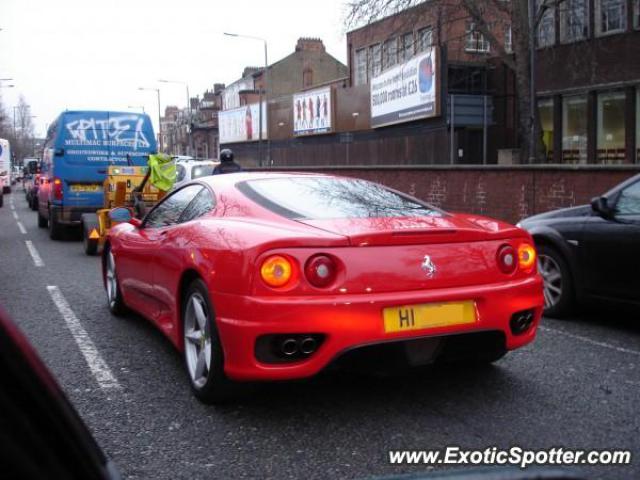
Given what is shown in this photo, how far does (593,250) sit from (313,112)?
3235 cm

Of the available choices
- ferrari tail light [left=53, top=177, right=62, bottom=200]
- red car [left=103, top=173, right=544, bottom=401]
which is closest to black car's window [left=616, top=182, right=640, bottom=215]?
red car [left=103, top=173, right=544, bottom=401]

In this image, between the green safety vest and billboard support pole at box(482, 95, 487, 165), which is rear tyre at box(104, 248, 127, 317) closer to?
the green safety vest

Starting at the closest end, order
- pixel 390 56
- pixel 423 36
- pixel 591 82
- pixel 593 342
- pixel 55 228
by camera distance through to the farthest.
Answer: pixel 593 342
pixel 55 228
pixel 591 82
pixel 423 36
pixel 390 56

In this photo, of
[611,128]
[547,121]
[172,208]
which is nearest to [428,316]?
[172,208]

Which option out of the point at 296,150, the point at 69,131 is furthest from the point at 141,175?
the point at 296,150

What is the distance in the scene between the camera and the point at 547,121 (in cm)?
2806

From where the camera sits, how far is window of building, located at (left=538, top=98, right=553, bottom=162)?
27777 mm

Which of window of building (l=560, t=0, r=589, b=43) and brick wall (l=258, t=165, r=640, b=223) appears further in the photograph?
window of building (l=560, t=0, r=589, b=43)

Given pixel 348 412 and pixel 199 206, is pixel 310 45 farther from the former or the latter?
pixel 348 412

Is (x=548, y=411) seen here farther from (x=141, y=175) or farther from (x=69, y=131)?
(x=69, y=131)

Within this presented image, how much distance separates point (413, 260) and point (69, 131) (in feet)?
40.0

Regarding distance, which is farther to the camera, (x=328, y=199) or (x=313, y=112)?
(x=313, y=112)

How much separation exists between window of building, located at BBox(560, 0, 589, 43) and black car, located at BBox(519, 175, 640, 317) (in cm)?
1932

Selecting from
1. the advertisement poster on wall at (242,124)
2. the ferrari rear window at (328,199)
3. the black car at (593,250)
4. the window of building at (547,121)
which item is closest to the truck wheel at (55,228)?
the black car at (593,250)
